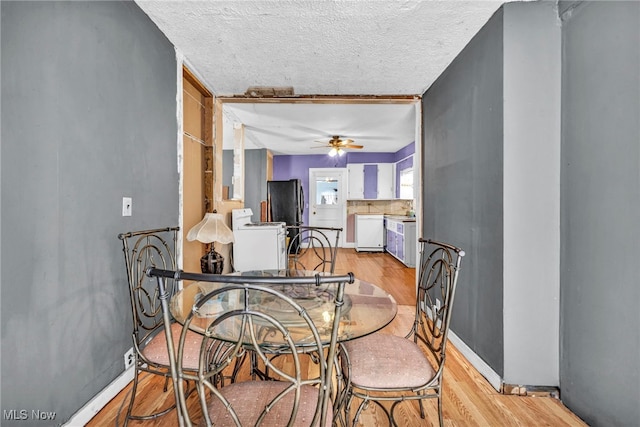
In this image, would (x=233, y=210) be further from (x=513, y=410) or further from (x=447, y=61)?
(x=513, y=410)

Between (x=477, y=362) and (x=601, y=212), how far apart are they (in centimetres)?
120

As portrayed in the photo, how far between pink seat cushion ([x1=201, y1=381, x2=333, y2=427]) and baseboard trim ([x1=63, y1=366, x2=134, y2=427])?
92 cm

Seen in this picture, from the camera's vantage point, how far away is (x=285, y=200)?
5469mm

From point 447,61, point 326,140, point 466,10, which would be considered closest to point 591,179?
point 466,10

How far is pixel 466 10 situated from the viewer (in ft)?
5.94

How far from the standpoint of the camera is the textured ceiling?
5.94ft

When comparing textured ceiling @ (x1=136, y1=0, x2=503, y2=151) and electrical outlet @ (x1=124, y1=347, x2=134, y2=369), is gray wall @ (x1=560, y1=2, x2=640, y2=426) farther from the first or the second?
electrical outlet @ (x1=124, y1=347, x2=134, y2=369)

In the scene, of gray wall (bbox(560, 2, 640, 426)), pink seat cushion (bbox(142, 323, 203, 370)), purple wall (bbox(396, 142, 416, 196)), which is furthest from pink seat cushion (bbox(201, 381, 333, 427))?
purple wall (bbox(396, 142, 416, 196))

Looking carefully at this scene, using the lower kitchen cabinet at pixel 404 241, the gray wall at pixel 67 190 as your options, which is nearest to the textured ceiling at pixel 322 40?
the gray wall at pixel 67 190

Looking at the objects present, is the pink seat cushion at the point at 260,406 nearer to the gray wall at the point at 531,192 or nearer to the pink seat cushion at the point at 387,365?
the pink seat cushion at the point at 387,365

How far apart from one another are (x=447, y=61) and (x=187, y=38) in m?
2.08

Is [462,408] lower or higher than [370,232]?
lower
